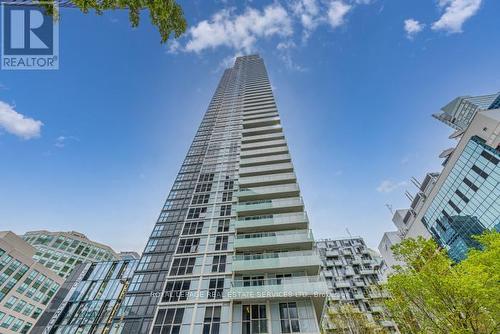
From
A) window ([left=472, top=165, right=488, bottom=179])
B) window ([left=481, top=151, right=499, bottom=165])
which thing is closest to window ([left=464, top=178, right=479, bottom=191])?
window ([left=472, top=165, right=488, bottom=179])

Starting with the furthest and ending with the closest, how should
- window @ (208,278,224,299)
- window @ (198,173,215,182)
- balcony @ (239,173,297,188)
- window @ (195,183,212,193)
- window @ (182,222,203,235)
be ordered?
1. window @ (198,173,215,182)
2. window @ (195,183,212,193)
3. balcony @ (239,173,297,188)
4. window @ (182,222,203,235)
5. window @ (208,278,224,299)

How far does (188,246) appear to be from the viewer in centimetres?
2617

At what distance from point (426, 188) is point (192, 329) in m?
67.9

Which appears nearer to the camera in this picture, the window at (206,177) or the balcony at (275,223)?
the balcony at (275,223)

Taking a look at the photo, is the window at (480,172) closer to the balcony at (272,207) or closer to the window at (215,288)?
the balcony at (272,207)

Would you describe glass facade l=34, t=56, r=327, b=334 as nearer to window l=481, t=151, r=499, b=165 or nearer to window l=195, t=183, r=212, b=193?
window l=195, t=183, r=212, b=193

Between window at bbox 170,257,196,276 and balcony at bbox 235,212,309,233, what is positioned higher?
balcony at bbox 235,212,309,233

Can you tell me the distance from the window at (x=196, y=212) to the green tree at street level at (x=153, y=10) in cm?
2338

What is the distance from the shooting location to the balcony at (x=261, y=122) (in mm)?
44503

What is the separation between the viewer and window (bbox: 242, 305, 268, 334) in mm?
17984

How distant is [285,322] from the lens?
59.6ft

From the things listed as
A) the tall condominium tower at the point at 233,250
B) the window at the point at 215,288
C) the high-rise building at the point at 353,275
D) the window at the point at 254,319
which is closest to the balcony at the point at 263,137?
the tall condominium tower at the point at 233,250

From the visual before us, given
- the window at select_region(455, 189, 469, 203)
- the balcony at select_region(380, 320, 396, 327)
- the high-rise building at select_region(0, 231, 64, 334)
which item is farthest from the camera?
the high-rise building at select_region(0, 231, 64, 334)

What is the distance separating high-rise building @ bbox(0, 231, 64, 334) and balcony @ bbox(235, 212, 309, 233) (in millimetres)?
55097
